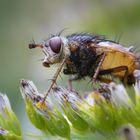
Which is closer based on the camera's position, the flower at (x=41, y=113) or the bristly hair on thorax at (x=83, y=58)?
the flower at (x=41, y=113)

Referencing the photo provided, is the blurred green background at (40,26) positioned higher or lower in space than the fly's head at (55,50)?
lower

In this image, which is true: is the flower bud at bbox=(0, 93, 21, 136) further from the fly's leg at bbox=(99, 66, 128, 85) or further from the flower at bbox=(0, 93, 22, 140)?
the fly's leg at bbox=(99, 66, 128, 85)

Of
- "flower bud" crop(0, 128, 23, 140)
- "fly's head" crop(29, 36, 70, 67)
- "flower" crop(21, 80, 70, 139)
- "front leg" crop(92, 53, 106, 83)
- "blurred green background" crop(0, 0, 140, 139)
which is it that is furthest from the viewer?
"blurred green background" crop(0, 0, 140, 139)

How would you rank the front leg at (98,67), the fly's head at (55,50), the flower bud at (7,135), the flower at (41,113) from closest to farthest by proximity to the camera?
the flower bud at (7,135), the flower at (41,113), the front leg at (98,67), the fly's head at (55,50)

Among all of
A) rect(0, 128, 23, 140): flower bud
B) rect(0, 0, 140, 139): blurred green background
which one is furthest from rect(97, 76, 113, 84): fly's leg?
rect(0, 128, 23, 140): flower bud

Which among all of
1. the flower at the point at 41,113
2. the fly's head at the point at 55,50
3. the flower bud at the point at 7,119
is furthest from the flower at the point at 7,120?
the fly's head at the point at 55,50

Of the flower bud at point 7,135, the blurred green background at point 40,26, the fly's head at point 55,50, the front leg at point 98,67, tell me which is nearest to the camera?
the flower bud at point 7,135

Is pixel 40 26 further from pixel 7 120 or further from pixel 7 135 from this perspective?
pixel 7 135

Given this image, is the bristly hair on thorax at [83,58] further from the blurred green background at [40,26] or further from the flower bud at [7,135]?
the flower bud at [7,135]

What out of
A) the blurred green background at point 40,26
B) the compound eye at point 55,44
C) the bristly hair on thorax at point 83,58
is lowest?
the blurred green background at point 40,26

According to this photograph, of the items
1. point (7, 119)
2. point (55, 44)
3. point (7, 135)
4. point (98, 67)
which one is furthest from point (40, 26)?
point (7, 135)
